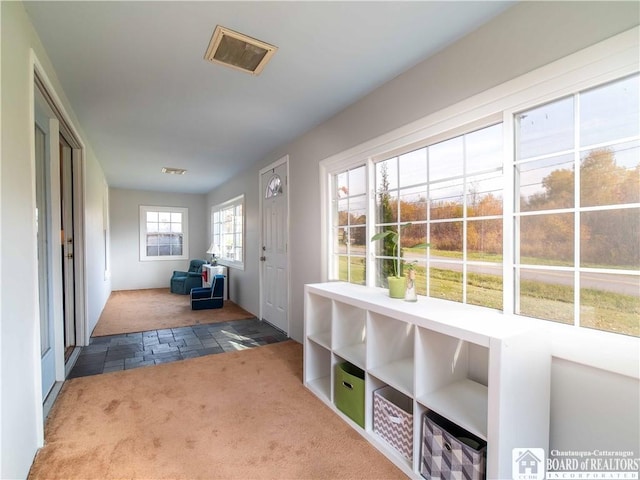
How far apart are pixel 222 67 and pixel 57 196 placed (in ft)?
5.89

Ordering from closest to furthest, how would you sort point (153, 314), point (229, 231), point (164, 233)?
point (153, 314) < point (229, 231) < point (164, 233)

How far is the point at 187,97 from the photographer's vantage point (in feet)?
8.55

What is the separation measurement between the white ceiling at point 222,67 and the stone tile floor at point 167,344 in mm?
2389

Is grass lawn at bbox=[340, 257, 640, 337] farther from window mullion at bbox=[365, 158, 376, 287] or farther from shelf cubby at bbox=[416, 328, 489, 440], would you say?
window mullion at bbox=[365, 158, 376, 287]

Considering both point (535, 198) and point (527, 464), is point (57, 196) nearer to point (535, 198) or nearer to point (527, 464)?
point (535, 198)

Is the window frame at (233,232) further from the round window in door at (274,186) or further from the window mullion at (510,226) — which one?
the window mullion at (510,226)

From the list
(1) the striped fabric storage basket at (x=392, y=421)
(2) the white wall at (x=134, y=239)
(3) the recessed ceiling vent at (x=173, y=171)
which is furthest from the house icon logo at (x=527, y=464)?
(2) the white wall at (x=134, y=239)

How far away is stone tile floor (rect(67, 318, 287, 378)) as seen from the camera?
9.84ft

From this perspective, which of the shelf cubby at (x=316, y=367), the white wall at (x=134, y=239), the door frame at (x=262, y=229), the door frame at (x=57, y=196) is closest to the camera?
the door frame at (x=57, y=196)

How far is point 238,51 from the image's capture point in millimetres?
1975

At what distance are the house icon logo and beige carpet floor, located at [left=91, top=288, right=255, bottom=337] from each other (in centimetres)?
397

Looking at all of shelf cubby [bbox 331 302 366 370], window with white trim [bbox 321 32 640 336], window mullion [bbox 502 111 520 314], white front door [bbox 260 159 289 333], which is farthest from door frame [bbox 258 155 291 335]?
window mullion [bbox 502 111 520 314]

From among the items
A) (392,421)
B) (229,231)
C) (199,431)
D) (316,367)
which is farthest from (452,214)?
(229,231)

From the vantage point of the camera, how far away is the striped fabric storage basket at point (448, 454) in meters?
1.33
